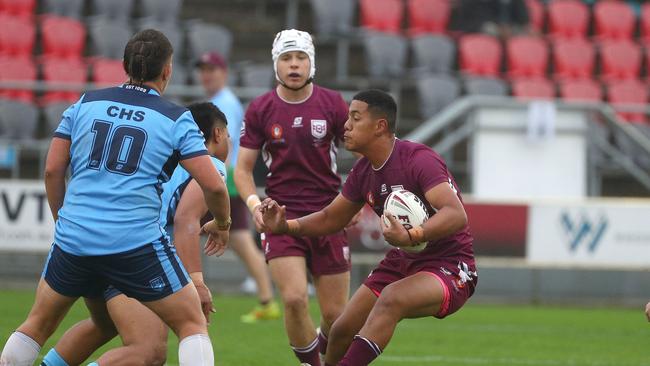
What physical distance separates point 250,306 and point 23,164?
3.44 metres

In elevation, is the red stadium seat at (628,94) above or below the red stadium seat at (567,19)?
below

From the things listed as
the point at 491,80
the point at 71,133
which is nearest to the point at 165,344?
the point at 71,133

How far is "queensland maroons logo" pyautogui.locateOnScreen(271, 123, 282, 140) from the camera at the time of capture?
27.5 ft

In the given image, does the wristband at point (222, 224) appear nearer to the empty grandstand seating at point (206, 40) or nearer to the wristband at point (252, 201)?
the wristband at point (252, 201)

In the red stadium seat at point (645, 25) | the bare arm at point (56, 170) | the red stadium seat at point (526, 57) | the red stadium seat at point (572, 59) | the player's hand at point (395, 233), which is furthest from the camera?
the red stadium seat at point (645, 25)

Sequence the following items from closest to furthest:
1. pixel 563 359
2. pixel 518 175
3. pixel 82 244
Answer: pixel 82 244, pixel 563 359, pixel 518 175

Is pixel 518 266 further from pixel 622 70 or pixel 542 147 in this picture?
pixel 622 70

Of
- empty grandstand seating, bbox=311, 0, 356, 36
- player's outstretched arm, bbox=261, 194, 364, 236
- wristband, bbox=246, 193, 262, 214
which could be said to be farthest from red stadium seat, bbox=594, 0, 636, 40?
player's outstretched arm, bbox=261, 194, 364, 236

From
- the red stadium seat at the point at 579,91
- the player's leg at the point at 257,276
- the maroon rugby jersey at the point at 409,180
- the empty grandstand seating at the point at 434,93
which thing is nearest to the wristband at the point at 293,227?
the maroon rugby jersey at the point at 409,180

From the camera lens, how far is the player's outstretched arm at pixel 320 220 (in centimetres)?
714

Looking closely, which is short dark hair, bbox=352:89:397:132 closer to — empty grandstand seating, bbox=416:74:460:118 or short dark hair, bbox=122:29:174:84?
short dark hair, bbox=122:29:174:84

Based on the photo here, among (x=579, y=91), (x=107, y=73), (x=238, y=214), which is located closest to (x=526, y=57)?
(x=579, y=91)

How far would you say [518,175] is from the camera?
15797mm

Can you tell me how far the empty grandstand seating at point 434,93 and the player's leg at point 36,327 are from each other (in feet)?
40.3
